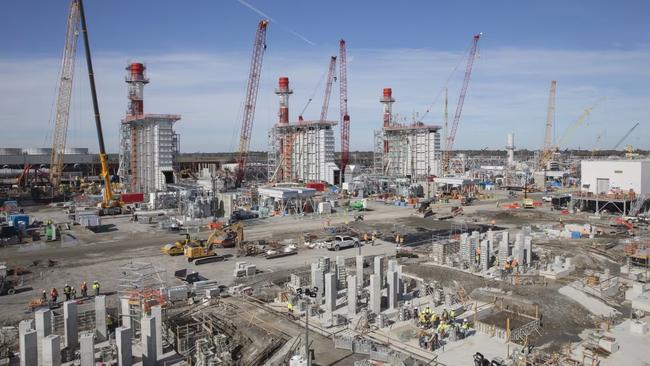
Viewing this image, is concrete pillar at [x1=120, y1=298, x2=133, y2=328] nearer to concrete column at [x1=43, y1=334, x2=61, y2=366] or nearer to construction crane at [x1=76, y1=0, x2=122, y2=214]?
concrete column at [x1=43, y1=334, x2=61, y2=366]

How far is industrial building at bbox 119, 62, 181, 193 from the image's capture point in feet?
198

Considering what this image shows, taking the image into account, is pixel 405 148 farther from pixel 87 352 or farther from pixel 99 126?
pixel 87 352

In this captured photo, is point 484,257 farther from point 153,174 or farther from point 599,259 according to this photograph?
point 153,174

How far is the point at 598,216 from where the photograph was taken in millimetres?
46562

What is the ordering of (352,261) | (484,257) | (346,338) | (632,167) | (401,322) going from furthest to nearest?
(632,167)
(352,261)
(484,257)
(401,322)
(346,338)

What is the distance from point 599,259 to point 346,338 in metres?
20.1

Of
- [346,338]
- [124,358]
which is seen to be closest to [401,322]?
[346,338]

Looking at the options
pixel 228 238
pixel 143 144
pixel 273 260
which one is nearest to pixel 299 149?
pixel 143 144

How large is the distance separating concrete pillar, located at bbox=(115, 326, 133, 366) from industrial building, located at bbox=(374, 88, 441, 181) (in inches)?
2843

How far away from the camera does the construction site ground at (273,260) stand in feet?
64.7

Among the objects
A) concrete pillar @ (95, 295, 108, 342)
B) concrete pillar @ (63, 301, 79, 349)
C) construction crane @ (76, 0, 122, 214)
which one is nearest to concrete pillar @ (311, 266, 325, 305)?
concrete pillar @ (95, 295, 108, 342)

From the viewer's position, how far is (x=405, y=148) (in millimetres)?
91562

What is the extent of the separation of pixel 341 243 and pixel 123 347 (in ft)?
64.5

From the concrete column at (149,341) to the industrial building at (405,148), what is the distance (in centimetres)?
7137
